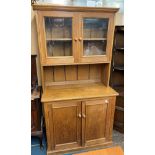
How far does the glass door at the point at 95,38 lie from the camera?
1.84 metres

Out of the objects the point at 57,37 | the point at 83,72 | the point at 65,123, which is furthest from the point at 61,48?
the point at 65,123

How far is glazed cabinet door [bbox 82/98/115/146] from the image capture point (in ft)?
6.09

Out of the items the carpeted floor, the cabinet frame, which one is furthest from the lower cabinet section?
the cabinet frame

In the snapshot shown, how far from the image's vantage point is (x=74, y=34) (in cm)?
179

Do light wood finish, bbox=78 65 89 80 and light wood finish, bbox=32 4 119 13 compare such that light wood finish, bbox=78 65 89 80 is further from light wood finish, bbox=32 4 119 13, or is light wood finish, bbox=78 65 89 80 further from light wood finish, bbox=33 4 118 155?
light wood finish, bbox=32 4 119 13

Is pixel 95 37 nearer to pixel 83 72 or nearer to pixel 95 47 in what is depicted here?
pixel 95 47

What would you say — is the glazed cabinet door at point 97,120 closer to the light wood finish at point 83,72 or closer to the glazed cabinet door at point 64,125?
the glazed cabinet door at point 64,125

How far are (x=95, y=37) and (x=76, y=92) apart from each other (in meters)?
0.70
